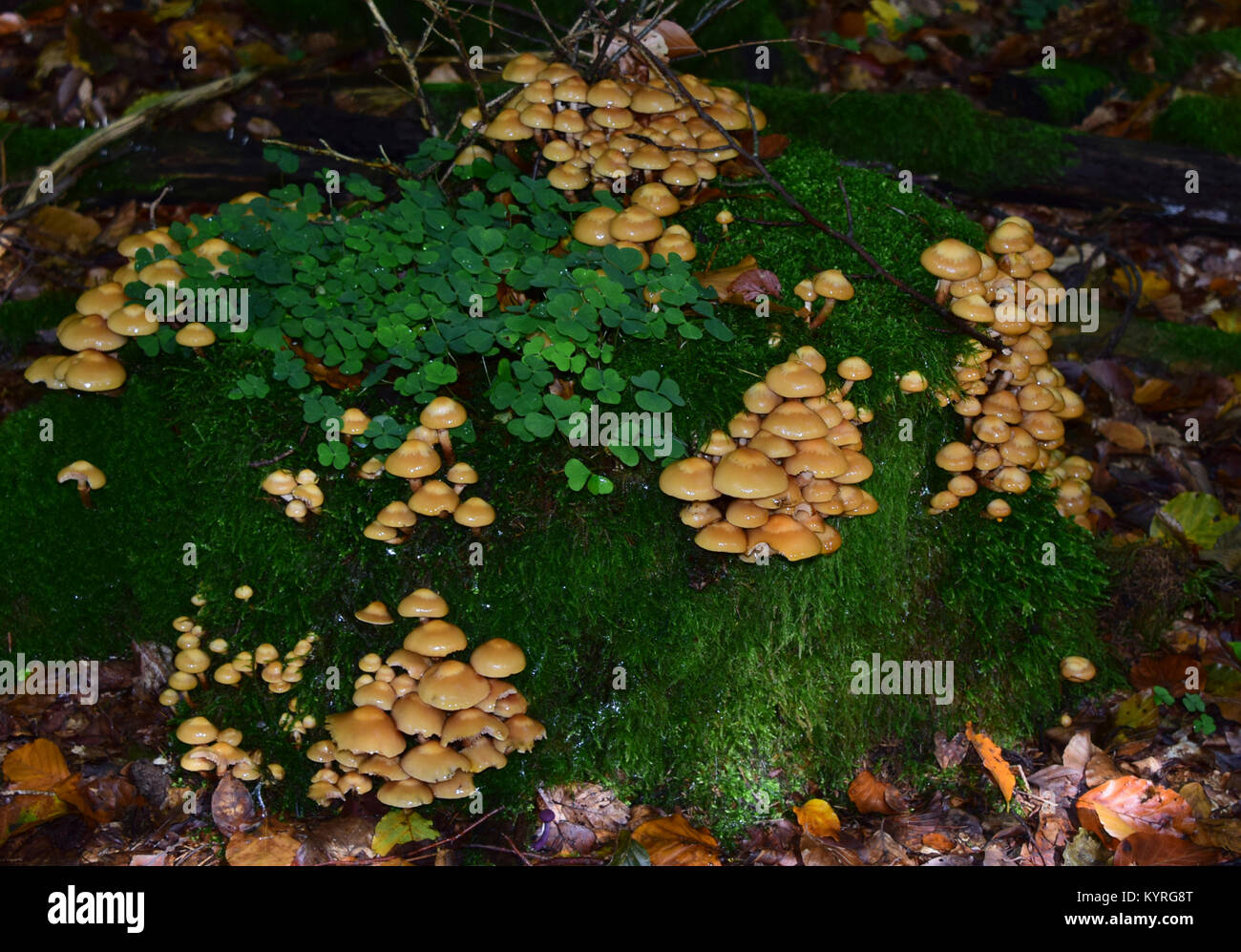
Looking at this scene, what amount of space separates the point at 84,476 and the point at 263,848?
1728mm

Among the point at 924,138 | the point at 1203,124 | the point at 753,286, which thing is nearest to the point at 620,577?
the point at 753,286

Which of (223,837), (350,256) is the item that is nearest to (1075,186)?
(350,256)

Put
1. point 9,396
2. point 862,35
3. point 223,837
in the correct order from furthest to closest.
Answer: point 862,35 < point 9,396 < point 223,837

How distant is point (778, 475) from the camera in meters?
3.26

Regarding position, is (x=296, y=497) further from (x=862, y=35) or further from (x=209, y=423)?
(x=862, y=35)

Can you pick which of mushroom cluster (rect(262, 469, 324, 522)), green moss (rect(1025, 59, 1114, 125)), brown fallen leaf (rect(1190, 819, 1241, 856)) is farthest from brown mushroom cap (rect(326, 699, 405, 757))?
green moss (rect(1025, 59, 1114, 125))

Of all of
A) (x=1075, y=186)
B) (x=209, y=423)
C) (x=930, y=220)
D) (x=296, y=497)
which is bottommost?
(x=296, y=497)

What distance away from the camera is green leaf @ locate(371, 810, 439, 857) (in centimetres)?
337

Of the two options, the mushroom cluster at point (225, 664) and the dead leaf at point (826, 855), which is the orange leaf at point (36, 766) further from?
the dead leaf at point (826, 855)

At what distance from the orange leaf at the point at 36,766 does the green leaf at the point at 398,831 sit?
1.32 metres

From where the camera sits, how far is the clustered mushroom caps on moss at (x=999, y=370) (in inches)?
150

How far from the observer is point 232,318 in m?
3.85

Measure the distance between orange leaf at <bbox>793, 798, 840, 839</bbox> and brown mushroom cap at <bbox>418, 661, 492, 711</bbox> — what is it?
54.6 inches

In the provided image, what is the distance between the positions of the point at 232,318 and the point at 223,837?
6.80ft
